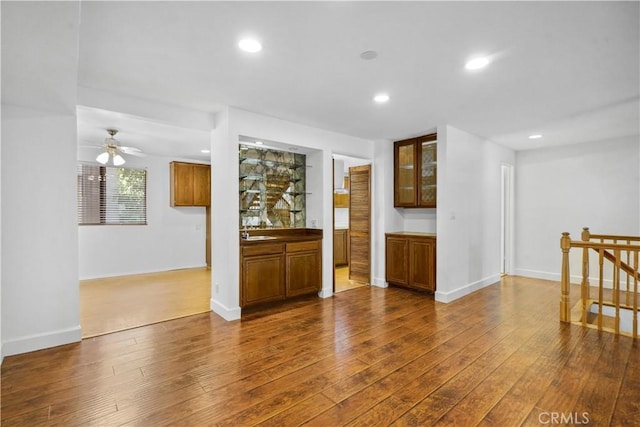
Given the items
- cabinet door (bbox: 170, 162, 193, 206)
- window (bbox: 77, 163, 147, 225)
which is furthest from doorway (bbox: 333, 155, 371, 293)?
window (bbox: 77, 163, 147, 225)

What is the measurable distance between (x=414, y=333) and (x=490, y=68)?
260 cm

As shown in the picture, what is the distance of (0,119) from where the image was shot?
2676 mm

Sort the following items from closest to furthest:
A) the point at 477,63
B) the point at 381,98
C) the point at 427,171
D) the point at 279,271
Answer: the point at 477,63, the point at 381,98, the point at 279,271, the point at 427,171

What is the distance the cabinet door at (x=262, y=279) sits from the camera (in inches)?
151

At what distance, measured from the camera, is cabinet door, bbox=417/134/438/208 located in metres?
4.84

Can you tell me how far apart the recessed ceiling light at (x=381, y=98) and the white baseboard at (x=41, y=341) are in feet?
12.5

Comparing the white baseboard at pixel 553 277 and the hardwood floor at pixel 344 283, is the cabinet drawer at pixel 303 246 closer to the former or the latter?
the hardwood floor at pixel 344 283

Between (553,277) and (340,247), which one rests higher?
(340,247)

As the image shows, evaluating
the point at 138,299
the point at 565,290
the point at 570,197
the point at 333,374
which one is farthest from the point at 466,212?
the point at 138,299

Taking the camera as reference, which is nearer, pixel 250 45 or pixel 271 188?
pixel 250 45

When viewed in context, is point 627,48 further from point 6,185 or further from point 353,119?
point 6,185

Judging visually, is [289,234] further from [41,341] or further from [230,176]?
[41,341]
